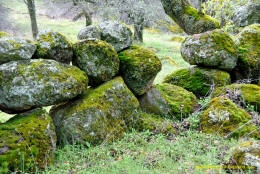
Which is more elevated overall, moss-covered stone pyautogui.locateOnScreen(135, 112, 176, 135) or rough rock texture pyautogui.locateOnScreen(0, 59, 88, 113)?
rough rock texture pyautogui.locateOnScreen(0, 59, 88, 113)

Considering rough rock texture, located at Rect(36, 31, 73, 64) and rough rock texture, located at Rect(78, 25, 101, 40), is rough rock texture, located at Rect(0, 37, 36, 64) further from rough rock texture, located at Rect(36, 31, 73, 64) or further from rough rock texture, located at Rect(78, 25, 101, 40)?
rough rock texture, located at Rect(78, 25, 101, 40)

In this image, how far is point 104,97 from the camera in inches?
225

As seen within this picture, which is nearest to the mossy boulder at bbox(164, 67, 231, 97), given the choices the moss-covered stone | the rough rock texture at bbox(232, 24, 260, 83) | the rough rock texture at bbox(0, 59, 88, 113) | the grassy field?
the rough rock texture at bbox(232, 24, 260, 83)

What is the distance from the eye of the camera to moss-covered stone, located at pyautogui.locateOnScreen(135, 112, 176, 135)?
601cm

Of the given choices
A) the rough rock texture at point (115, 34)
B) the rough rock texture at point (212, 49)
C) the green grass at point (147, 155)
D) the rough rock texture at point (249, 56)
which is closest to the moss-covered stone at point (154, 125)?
the green grass at point (147, 155)

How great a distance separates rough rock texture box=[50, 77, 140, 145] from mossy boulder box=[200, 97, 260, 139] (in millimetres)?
1488

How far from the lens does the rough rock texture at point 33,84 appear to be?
4844 millimetres

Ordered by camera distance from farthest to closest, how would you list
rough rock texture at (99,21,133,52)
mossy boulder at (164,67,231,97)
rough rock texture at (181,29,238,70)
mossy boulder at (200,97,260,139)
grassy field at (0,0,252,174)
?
mossy boulder at (164,67,231,97)
rough rock texture at (181,29,238,70)
rough rock texture at (99,21,133,52)
mossy boulder at (200,97,260,139)
grassy field at (0,0,252,174)

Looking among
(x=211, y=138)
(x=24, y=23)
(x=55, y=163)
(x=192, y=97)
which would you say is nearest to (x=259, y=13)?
(x=192, y=97)

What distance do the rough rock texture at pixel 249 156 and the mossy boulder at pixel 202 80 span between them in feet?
12.3

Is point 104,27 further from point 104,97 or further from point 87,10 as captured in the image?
point 87,10

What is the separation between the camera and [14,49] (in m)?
5.00

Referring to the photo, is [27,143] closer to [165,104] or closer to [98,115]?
[98,115]

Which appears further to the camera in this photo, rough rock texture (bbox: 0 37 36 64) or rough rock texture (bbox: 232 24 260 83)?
rough rock texture (bbox: 232 24 260 83)
